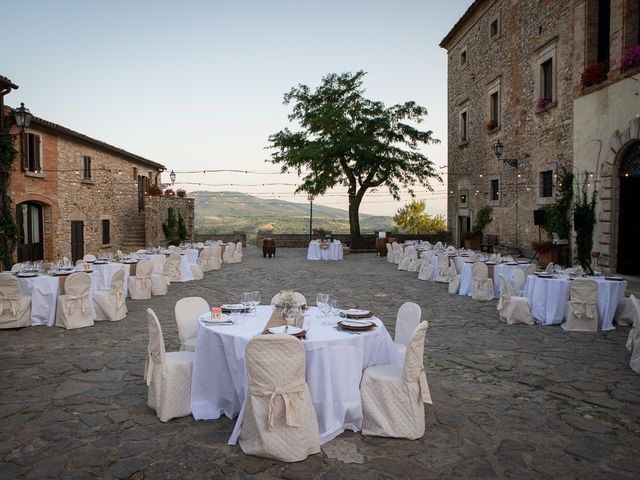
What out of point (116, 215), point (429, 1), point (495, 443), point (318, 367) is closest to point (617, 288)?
point (495, 443)

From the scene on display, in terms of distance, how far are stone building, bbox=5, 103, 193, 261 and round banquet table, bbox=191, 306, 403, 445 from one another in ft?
36.4

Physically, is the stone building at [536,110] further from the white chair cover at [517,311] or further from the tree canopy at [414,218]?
the tree canopy at [414,218]

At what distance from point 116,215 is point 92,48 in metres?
7.76

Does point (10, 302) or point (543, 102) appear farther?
point (543, 102)

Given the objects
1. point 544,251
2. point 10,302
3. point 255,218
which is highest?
point 255,218

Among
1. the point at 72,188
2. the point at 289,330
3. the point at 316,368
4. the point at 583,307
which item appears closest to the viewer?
the point at 316,368

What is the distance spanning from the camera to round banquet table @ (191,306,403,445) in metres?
3.52

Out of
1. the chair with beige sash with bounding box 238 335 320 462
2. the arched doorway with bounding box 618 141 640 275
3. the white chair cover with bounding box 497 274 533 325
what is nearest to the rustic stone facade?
the chair with beige sash with bounding box 238 335 320 462

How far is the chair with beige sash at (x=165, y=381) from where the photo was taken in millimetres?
3828

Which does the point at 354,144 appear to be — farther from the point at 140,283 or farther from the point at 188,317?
the point at 188,317

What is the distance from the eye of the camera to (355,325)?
3.88 meters

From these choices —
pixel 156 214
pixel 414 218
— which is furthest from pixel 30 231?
pixel 414 218

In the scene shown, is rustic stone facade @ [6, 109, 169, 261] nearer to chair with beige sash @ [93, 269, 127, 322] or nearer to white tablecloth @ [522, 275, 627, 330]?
chair with beige sash @ [93, 269, 127, 322]

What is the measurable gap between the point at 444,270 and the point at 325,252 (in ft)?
27.4
